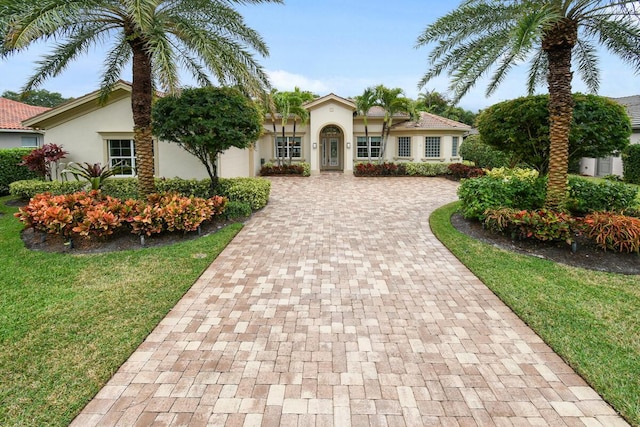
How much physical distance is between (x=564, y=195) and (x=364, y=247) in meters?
5.10

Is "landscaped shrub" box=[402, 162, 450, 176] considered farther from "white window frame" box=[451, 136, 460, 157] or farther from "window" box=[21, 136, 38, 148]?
"window" box=[21, 136, 38, 148]

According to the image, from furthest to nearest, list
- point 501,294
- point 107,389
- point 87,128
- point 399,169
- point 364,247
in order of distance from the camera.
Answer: point 399,169 < point 87,128 < point 364,247 < point 501,294 < point 107,389

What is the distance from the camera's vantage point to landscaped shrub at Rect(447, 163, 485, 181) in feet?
71.7

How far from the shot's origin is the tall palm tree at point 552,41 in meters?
8.36

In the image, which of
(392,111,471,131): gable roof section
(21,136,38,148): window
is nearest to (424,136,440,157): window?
(392,111,471,131): gable roof section

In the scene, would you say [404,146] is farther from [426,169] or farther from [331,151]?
[331,151]

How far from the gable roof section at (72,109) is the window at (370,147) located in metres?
15.7

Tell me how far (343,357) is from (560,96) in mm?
8254

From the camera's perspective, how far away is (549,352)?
4.56 m

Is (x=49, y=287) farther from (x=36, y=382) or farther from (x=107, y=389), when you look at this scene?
(x=107, y=389)

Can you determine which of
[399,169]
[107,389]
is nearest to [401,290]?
[107,389]

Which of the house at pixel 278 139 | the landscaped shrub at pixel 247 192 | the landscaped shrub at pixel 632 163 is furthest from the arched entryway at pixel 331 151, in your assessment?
the landscaped shrub at pixel 632 163

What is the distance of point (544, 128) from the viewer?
35.0ft

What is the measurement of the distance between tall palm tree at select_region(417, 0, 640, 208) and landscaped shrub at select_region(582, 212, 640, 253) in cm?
97
